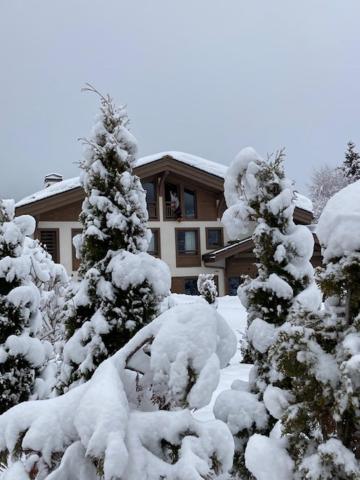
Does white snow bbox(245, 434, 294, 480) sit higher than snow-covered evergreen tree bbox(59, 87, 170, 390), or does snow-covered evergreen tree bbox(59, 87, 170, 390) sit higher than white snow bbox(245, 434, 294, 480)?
snow-covered evergreen tree bbox(59, 87, 170, 390)

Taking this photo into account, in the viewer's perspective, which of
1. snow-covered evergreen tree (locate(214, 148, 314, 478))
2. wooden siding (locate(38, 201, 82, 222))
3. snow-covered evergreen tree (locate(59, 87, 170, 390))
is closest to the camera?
snow-covered evergreen tree (locate(214, 148, 314, 478))

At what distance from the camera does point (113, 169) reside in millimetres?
6145

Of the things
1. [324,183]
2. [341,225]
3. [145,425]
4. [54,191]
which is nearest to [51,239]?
[54,191]

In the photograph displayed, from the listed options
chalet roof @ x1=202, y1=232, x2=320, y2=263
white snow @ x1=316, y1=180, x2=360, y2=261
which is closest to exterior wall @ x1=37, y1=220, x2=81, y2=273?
chalet roof @ x1=202, y1=232, x2=320, y2=263

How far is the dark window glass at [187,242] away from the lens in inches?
1072

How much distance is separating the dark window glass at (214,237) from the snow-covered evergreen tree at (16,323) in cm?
2054

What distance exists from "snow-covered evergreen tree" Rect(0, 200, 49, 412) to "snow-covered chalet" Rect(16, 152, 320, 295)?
58.0ft

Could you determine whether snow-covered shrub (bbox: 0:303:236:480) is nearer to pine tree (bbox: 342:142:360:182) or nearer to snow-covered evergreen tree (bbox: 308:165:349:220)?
pine tree (bbox: 342:142:360:182)

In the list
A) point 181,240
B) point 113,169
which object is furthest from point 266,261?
point 181,240

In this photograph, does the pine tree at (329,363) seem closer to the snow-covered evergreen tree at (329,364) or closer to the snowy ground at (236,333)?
the snow-covered evergreen tree at (329,364)

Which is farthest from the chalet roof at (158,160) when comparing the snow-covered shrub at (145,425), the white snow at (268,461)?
the white snow at (268,461)

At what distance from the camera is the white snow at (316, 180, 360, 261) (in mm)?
2609

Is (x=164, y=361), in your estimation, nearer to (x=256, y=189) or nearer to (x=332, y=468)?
(x=332, y=468)

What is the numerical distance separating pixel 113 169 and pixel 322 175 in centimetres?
5252
